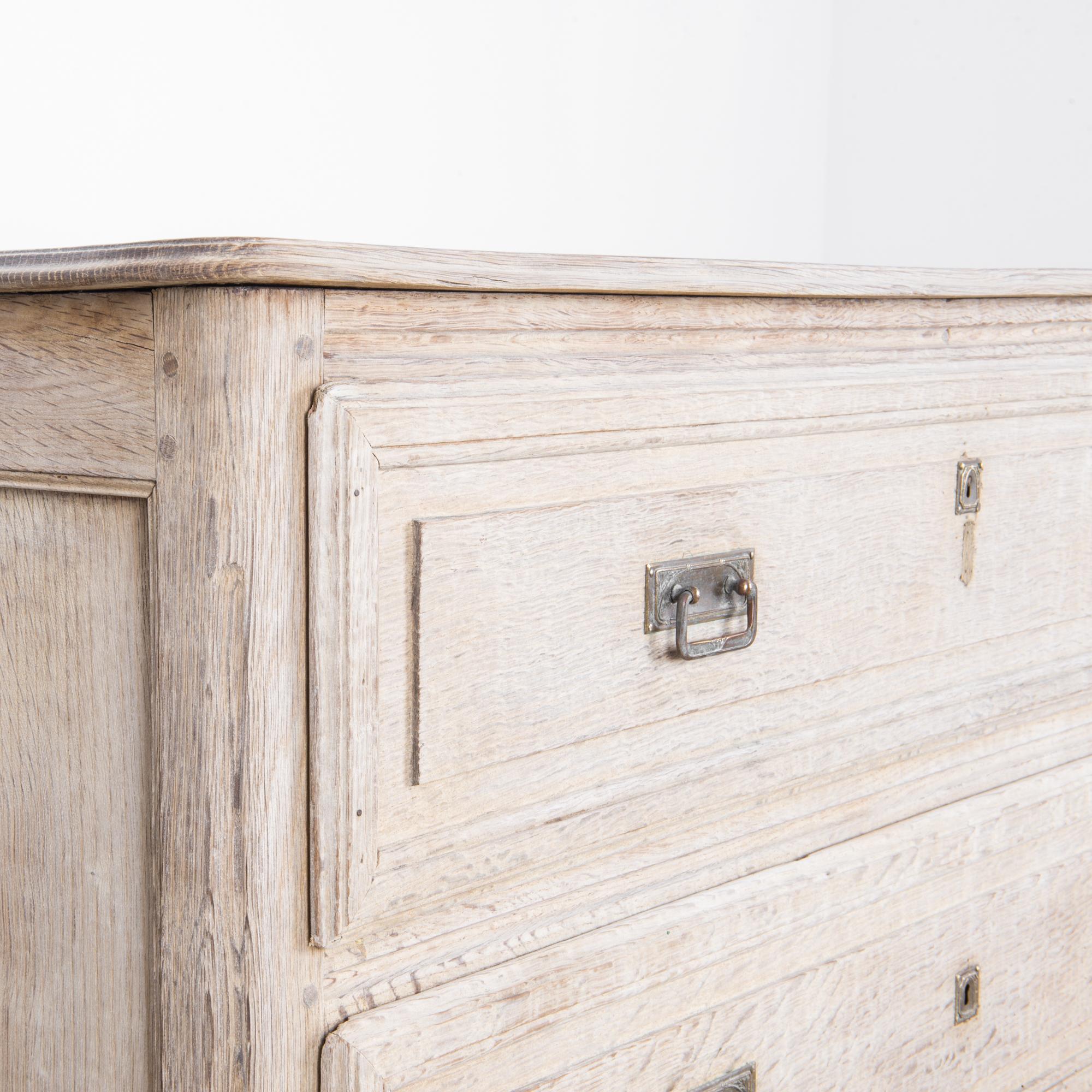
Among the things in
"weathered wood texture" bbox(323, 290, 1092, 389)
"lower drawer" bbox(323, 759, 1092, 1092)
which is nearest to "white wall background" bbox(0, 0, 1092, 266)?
"weathered wood texture" bbox(323, 290, 1092, 389)

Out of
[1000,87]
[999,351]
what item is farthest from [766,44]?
[999,351]

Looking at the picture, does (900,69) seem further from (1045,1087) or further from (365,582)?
(365,582)

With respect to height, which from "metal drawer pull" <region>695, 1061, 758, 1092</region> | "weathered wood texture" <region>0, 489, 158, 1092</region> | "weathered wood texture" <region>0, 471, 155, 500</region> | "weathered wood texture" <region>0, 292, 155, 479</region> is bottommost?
"metal drawer pull" <region>695, 1061, 758, 1092</region>

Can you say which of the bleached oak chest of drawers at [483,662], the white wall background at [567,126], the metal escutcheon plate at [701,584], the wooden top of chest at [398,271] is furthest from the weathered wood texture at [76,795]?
the white wall background at [567,126]

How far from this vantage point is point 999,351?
34.7 inches

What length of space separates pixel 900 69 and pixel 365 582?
4.96 feet

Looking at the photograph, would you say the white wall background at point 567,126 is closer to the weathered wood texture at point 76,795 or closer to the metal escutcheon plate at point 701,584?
the weathered wood texture at point 76,795

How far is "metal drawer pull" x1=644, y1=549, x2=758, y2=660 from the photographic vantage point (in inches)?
→ 26.8

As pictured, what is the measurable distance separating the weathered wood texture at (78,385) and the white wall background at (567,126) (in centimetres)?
51

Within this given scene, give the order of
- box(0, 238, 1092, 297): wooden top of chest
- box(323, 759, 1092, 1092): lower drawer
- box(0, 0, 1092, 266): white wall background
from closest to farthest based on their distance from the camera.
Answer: box(0, 238, 1092, 297): wooden top of chest → box(323, 759, 1092, 1092): lower drawer → box(0, 0, 1092, 266): white wall background

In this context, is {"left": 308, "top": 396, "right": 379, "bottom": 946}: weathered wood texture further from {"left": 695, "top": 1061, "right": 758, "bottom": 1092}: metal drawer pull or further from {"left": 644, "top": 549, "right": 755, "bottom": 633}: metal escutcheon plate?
{"left": 695, "top": 1061, "right": 758, "bottom": 1092}: metal drawer pull

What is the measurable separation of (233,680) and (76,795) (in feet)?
0.47

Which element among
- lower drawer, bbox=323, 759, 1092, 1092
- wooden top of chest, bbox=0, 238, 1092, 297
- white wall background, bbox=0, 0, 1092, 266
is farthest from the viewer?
white wall background, bbox=0, 0, 1092, 266

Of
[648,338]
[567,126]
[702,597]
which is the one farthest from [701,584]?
[567,126]
